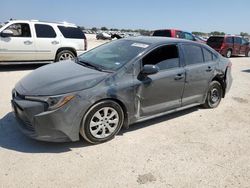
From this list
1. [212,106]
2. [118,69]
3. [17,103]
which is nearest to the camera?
[17,103]

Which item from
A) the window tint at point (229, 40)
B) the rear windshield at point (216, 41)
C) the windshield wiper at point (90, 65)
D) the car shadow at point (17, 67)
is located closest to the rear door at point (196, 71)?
the windshield wiper at point (90, 65)

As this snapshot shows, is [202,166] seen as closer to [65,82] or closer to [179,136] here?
[179,136]

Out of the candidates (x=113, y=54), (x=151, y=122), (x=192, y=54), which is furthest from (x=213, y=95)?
(x=113, y=54)

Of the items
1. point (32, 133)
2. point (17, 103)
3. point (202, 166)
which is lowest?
point (202, 166)

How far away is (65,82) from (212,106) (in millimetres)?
3526

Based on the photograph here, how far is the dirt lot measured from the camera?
324 cm

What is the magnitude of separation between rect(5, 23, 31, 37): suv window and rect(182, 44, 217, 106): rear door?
628 centimetres

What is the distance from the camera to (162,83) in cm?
458

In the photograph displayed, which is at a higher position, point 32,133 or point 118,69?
point 118,69

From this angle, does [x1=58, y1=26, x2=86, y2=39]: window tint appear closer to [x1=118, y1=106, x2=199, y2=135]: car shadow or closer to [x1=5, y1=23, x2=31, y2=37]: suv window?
[x1=5, y1=23, x2=31, y2=37]: suv window

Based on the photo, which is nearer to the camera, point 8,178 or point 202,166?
point 8,178

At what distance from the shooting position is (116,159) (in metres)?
3.69

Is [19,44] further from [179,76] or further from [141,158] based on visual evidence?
[141,158]

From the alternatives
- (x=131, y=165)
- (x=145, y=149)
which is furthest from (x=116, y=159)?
(x=145, y=149)
